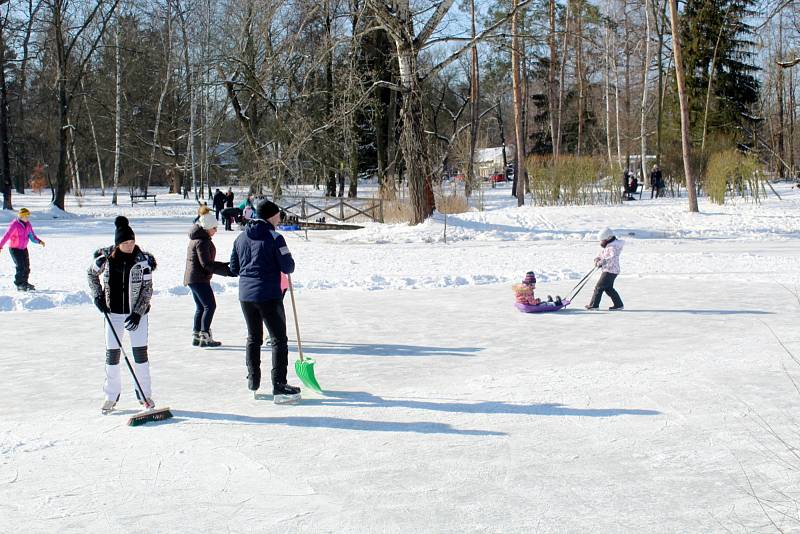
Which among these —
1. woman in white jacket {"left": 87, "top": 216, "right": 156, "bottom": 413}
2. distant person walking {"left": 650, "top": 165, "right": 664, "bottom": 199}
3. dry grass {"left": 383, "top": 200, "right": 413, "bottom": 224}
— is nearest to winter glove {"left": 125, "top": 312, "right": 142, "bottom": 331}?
woman in white jacket {"left": 87, "top": 216, "right": 156, "bottom": 413}

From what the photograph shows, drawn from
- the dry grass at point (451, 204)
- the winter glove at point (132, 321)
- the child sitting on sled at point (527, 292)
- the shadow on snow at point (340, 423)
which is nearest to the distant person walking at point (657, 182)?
the dry grass at point (451, 204)

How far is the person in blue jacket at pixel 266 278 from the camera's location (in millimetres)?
6500

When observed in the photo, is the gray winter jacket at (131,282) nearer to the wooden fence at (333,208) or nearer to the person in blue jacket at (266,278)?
the person in blue jacket at (266,278)

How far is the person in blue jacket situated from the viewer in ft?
21.3

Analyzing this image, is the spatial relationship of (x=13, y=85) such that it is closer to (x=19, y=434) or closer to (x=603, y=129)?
(x=603, y=129)

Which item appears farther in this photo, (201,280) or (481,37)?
(481,37)

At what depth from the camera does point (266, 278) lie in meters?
6.50

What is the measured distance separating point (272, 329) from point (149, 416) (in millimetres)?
1186

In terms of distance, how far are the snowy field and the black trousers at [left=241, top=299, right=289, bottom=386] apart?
1.12 ft

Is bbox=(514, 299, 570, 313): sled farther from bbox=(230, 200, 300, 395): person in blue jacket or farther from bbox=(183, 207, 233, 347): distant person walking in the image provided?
bbox=(230, 200, 300, 395): person in blue jacket

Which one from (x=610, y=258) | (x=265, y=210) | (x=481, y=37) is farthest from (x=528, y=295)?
(x=481, y=37)

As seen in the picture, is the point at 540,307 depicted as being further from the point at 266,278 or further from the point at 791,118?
the point at 791,118

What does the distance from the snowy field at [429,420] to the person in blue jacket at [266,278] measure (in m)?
0.42

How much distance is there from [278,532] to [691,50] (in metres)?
45.3
